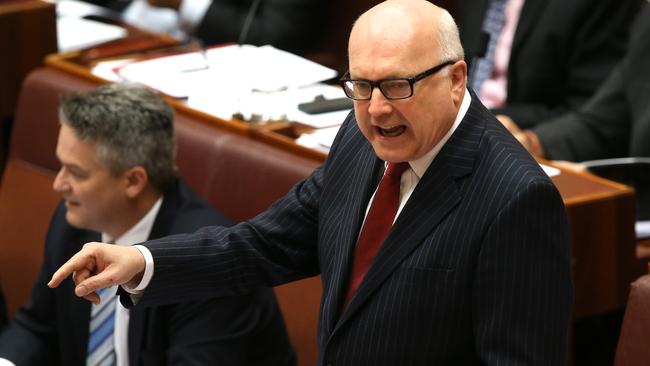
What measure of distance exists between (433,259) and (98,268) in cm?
39

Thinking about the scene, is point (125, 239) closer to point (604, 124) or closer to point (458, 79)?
point (458, 79)

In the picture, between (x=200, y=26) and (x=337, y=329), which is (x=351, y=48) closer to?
(x=337, y=329)

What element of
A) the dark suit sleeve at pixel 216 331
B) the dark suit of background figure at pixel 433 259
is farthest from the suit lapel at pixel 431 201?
the dark suit sleeve at pixel 216 331

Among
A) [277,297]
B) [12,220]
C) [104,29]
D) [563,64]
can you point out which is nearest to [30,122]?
[12,220]

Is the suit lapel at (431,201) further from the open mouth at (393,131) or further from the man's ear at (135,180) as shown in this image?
the man's ear at (135,180)

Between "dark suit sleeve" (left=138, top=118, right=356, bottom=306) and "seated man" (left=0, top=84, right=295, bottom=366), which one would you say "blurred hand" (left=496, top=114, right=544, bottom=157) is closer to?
"seated man" (left=0, top=84, right=295, bottom=366)

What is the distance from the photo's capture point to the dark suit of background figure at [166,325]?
1.94 metres

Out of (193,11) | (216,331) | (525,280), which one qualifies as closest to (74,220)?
(216,331)

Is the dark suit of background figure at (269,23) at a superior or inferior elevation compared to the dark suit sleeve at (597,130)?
inferior

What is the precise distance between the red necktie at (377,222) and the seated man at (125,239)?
1.74 ft

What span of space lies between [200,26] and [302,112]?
105 centimetres

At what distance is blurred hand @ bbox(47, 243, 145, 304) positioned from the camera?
1386 mm

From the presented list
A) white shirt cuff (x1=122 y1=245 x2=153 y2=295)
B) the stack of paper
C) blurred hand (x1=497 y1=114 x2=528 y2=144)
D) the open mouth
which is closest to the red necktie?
the open mouth

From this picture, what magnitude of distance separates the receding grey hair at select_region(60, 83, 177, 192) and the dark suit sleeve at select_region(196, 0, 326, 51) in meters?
1.06
